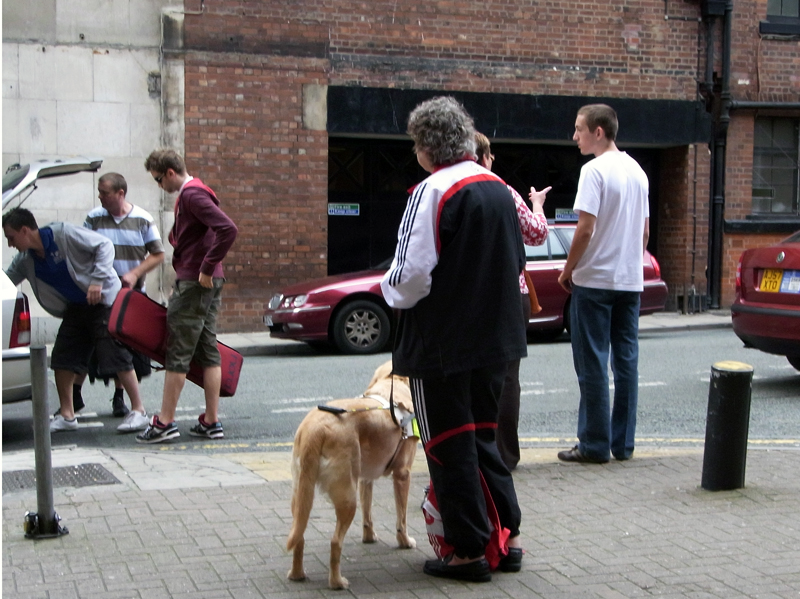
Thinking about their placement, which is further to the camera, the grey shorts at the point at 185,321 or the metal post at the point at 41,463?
the grey shorts at the point at 185,321

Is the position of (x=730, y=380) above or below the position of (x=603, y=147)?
below

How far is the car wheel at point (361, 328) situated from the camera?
42.7 ft

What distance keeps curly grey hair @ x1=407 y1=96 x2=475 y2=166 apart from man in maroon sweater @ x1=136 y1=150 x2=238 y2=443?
10.6 ft

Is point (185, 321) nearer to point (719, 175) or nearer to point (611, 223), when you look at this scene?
point (611, 223)

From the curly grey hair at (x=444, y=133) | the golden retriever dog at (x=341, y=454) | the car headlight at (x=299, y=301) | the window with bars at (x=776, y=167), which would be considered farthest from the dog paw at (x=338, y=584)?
the window with bars at (x=776, y=167)

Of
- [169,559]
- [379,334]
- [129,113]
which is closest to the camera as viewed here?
[169,559]

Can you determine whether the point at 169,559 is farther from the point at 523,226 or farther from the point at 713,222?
the point at 713,222

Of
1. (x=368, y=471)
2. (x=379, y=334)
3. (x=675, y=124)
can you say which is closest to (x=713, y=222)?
(x=675, y=124)

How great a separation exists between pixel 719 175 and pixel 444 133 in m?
15.0

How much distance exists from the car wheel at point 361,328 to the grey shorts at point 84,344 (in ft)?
17.0

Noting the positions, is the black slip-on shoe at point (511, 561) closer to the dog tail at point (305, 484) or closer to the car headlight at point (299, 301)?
the dog tail at point (305, 484)

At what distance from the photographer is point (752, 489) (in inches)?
220

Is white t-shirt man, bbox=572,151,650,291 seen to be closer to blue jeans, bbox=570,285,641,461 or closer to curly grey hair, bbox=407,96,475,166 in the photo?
blue jeans, bbox=570,285,641,461

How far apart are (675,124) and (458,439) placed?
48.7 feet
